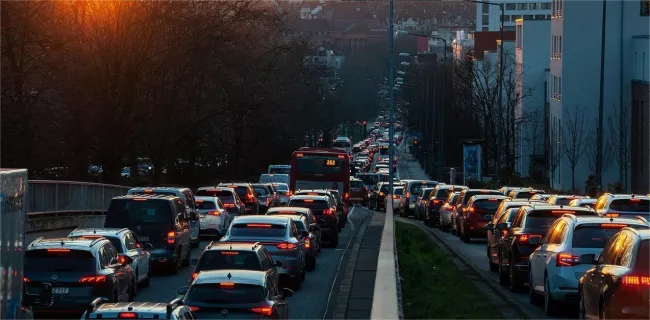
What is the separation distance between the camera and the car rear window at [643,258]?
1409 cm

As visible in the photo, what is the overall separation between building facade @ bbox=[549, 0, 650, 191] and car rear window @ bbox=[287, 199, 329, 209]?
33791 millimetres

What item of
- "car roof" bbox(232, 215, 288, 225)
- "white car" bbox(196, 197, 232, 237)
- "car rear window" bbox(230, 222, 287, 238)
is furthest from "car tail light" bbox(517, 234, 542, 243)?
"white car" bbox(196, 197, 232, 237)

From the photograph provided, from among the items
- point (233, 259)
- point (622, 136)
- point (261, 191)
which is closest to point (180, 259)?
point (233, 259)

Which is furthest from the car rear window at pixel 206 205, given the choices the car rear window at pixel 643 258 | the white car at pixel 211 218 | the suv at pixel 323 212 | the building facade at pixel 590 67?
the building facade at pixel 590 67

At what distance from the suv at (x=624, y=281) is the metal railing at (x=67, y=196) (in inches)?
826

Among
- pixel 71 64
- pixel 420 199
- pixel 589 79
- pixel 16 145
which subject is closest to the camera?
pixel 16 145

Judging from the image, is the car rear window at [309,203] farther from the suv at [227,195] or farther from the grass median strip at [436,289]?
the suv at [227,195]

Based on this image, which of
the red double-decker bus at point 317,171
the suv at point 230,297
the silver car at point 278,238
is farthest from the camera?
the red double-decker bus at point 317,171

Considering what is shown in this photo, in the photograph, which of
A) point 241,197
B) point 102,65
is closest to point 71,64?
point 102,65

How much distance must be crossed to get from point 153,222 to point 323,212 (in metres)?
10.5

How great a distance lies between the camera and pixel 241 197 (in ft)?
154

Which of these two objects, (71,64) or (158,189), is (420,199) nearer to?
(71,64)

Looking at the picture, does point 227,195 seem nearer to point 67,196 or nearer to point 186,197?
point 67,196

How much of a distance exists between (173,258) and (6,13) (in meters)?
17.9
